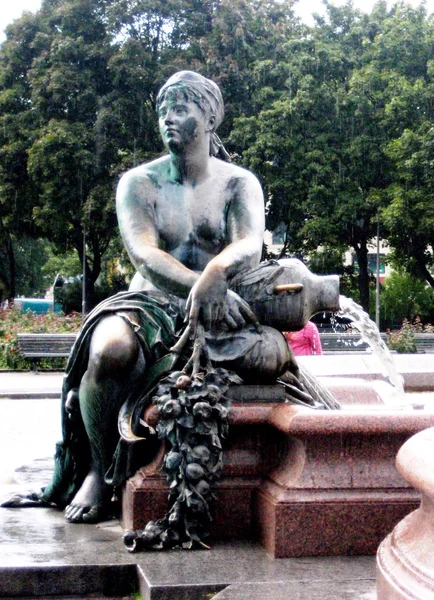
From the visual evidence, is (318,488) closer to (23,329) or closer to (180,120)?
(180,120)

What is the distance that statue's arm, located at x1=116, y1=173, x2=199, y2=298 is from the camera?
4699mm

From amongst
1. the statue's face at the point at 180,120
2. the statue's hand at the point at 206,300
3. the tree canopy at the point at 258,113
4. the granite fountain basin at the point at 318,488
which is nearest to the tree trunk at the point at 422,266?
the tree canopy at the point at 258,113

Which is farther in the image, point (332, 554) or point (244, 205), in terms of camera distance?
point (244, 205)

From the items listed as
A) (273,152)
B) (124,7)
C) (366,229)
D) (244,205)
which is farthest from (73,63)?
(244,205)

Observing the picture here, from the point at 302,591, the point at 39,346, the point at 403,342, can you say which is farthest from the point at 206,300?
the point at 403,342

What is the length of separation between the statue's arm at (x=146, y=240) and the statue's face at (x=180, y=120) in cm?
24

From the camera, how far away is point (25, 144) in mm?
37625

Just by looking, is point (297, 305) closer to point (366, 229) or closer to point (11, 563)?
point (11, 563)

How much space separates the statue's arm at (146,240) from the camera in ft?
15.4

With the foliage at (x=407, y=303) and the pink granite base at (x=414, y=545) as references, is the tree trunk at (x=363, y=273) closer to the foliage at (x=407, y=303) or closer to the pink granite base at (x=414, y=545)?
the foliage at (x=407, y=303)

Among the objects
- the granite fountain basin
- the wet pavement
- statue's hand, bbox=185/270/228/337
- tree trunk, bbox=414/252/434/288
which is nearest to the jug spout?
statue's hand, bbox=185/270/228/337

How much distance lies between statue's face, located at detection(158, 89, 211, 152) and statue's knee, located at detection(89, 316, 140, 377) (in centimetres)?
97

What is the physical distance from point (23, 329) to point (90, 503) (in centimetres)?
1925

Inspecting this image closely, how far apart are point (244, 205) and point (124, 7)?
107ft
